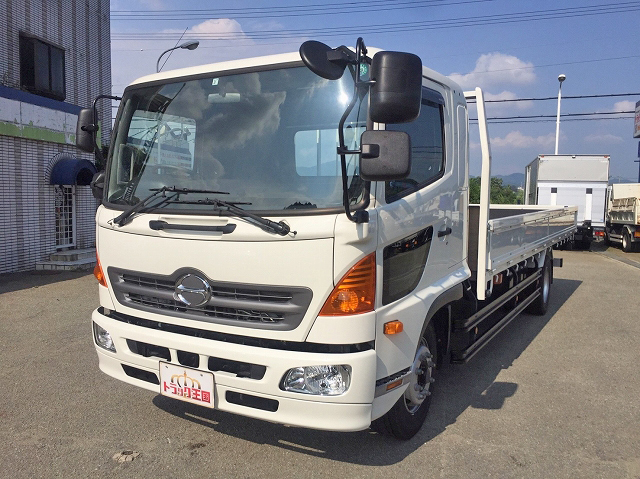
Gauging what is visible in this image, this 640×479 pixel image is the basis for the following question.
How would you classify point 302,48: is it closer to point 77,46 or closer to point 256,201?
point 256,201

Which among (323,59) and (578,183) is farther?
(578,183)

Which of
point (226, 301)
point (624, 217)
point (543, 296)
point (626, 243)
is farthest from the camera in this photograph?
point (624, 217)

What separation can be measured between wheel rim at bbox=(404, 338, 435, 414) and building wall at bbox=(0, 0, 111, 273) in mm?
9506

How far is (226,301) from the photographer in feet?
9.29

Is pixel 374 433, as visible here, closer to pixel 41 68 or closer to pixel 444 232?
pixel 444 232

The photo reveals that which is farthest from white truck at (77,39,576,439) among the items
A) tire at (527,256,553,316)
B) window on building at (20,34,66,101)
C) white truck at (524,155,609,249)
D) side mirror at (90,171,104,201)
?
white truck at (524,155,609,249)

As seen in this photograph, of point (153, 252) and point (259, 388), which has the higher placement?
point (153, 252)

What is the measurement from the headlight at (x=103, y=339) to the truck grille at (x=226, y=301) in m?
0.28

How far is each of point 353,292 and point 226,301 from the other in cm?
71

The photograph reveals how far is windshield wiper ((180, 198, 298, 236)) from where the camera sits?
2.64m

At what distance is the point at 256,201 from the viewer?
283 cm

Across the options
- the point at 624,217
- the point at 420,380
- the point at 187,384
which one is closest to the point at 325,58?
the point at 187,384

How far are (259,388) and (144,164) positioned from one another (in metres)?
1.62

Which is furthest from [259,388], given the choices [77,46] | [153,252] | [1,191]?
[77,46]
